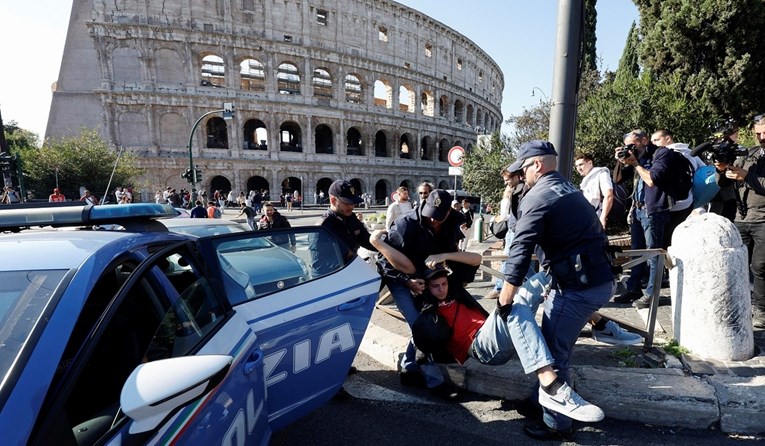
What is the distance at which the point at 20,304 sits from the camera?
1.20 meters

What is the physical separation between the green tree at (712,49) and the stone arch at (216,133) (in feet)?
110

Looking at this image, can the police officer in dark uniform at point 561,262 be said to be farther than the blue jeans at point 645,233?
No

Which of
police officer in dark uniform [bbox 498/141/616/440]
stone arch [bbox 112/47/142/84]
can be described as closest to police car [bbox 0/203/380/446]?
police officer in dark uniform [bbox 498/141/616/440]

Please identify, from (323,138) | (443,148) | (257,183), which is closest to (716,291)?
(257,183)

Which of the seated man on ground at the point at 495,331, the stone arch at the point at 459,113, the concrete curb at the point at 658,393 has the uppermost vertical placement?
the stone arch at the point at 459,113

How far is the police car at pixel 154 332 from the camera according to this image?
1.07 meters

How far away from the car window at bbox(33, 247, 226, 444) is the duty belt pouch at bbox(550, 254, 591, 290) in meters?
2.08

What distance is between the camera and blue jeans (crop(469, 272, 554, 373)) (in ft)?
7.86

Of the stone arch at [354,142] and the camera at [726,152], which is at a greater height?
the stone arch at [354,142]

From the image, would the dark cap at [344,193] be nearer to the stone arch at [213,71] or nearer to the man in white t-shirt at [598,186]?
the man in white t-shirt at [598,186]

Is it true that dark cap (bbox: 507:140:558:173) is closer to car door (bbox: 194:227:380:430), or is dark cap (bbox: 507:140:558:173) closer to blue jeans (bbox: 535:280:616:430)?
blue jeans (bbox: 535:280:616:430)

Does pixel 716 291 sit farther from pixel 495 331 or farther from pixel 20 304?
pixel 20 304

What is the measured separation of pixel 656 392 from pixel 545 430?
36.2 inches

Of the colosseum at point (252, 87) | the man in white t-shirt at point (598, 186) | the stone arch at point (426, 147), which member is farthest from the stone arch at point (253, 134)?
the man in white t-shirt at point (598, 186)
